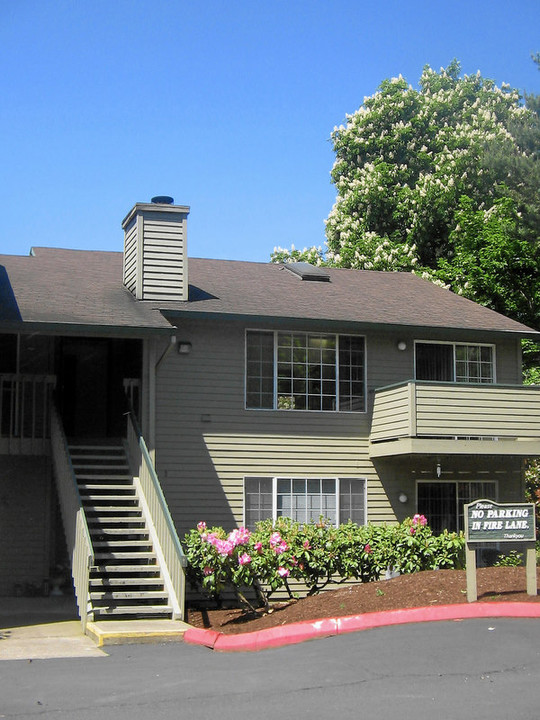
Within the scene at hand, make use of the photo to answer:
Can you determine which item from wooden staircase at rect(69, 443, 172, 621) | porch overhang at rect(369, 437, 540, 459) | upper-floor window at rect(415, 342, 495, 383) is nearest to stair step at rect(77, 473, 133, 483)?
wooden staircase at rect(69, 443, 172, 621)

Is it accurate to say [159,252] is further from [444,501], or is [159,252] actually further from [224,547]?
[444,501]

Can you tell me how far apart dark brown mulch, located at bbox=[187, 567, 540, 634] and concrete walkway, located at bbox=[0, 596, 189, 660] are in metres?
1.04

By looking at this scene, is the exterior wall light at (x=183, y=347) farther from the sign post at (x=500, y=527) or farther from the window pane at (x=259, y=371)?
the sign post at (x=500, y=527)

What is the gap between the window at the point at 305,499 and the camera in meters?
17.4

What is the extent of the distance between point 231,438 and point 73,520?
415 cm

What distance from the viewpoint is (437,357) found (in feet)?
62.8

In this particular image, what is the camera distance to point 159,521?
14.1 meters

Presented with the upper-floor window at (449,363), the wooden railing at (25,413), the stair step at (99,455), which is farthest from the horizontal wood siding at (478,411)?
the wooden railing at (25,413)

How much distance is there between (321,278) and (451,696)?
13771mm

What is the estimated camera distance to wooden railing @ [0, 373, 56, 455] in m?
16.5

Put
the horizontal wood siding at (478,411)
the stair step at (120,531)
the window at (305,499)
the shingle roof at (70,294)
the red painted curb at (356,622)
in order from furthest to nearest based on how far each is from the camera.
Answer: the window at (305,499) → the horizontal wood siding at (478,411) → the shingle roof at (70,294) → the stair step at (120,531) → the red painted curb at (356,622)

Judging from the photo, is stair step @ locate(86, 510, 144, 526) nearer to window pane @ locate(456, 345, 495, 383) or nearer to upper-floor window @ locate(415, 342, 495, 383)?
upper-floor window @ locate(415, 342, 495, 383)

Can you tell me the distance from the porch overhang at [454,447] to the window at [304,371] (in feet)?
4.19

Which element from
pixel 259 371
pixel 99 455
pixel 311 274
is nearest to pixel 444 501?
pixel 259 371
